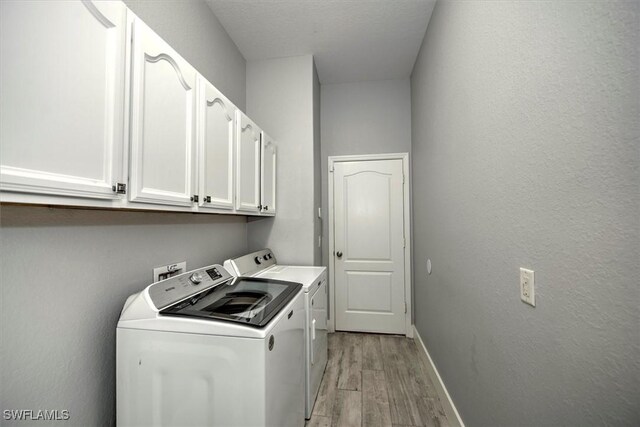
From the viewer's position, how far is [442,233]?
74.1 inches

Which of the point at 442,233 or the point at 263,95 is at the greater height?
the point at 263,95

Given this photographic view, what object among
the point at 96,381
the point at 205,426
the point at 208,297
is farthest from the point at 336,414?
the point at 96,381

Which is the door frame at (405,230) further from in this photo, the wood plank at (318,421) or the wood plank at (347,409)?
the wood plank at (318,421)

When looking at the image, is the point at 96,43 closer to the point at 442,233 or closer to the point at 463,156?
the point at 463,156

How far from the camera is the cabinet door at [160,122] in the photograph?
0.90 meters

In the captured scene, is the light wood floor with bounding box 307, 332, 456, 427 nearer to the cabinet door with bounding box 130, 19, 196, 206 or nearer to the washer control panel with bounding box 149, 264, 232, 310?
the washer control panel with bounding box 149, 264, 232, 310

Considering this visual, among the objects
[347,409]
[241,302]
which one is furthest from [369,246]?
[241,302]

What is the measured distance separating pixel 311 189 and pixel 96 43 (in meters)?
1.87

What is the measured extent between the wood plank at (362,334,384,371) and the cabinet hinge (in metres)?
2.34

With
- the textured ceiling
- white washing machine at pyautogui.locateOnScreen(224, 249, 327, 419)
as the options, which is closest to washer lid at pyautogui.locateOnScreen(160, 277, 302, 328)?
white washing machine at pyautogui.locateOnScreen(224, 249, 327, 419)

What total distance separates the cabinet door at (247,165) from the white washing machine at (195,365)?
81cm

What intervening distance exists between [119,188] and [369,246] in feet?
8.49

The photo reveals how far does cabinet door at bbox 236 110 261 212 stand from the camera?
1693 millimetres

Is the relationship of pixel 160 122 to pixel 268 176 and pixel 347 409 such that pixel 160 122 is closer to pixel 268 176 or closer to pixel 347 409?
pixel 268 176
